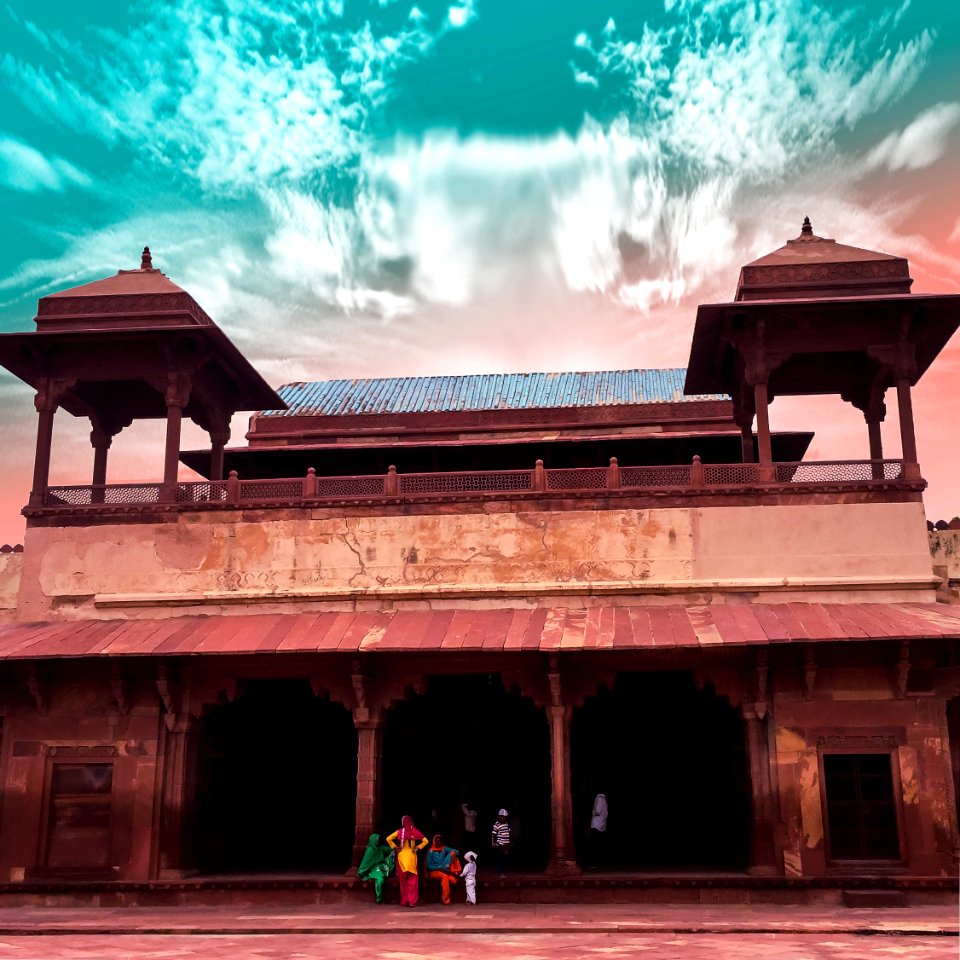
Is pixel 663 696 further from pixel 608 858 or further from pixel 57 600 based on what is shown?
pixel 57 600

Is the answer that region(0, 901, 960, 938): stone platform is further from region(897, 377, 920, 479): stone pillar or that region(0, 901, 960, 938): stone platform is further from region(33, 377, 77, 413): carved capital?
region(33, 377, 77, 413): carved capital

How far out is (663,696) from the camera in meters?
18.9

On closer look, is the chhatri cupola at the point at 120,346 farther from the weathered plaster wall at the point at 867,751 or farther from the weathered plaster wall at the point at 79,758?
the weathered plaster wall at the point at 867,751

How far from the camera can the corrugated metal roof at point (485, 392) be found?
25750 mm

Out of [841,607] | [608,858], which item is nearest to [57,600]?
[608,858]

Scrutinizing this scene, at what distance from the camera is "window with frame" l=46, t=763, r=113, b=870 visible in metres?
15.4

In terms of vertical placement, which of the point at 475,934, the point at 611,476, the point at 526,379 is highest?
the point at 526,379

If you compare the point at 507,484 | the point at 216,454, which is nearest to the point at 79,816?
the point at 216,454

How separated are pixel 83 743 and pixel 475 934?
7.10 m

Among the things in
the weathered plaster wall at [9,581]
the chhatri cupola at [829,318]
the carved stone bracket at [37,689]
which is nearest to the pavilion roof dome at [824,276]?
the chhatri cupola at [829,318]

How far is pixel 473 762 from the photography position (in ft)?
62.3

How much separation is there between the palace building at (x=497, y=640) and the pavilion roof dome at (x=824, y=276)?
52mm

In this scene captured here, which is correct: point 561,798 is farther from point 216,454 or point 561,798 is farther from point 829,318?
point 216,454

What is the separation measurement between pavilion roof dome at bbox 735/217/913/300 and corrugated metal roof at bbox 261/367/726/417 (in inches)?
299
